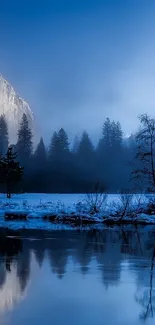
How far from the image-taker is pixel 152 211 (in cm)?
4009

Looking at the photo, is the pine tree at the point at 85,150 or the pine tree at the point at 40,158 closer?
the pine tree at the point at 40,158

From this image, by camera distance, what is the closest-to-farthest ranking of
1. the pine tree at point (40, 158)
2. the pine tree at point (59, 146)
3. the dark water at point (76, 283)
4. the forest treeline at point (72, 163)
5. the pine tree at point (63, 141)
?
the dark water at point (76, 283), the forest treeline at point (72, 163), the pine tree at point (40, 158), the pine tree at point (59, 146), the pine tree at point (63, 141)

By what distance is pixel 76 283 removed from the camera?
42.8 feet

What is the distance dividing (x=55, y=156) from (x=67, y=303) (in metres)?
77.0

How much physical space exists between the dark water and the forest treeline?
54.2 m

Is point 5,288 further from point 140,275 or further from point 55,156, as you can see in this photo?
point 55,156

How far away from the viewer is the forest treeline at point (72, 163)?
79.9 metres

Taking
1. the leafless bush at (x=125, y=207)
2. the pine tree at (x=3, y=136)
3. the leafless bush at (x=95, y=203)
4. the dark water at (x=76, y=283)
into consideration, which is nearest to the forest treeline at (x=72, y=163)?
the pine tree at (x=3, y=136)

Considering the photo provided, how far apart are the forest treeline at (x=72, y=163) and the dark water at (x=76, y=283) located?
178ft

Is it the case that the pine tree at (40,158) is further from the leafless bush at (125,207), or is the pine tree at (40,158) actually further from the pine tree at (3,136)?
the leafless bush at (125,207)

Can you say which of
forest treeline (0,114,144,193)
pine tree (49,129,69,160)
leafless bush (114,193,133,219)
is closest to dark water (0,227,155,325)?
leafless bush (114,193,133,219)

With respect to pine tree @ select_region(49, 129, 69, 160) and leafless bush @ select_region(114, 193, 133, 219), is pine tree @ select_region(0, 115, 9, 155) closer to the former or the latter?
pine tree @ select_region(49, 129, 69, 160)

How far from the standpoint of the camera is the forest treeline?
262ft

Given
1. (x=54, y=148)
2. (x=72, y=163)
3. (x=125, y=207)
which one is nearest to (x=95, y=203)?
(x=125, y=207)
